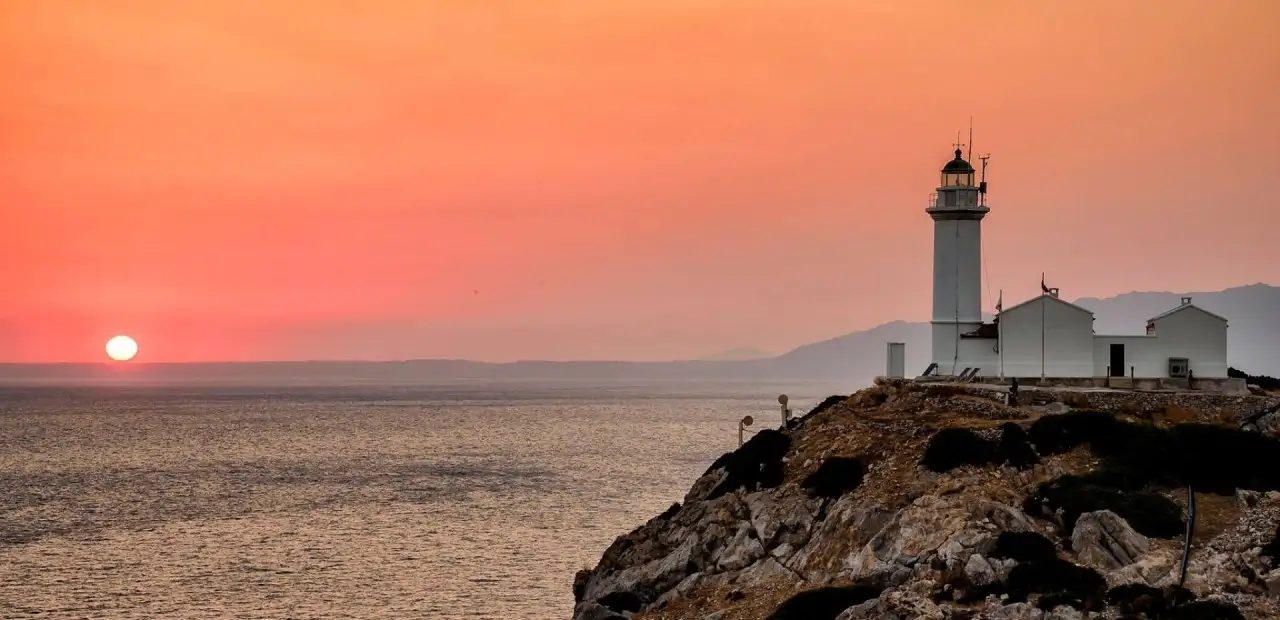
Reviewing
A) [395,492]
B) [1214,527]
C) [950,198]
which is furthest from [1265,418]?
[395,492]

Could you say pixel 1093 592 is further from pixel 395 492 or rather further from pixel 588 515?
pixel 395 492

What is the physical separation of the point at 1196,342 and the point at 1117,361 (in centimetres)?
350

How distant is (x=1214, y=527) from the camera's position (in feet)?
113

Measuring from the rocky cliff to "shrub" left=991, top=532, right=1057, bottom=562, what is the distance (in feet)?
0.18

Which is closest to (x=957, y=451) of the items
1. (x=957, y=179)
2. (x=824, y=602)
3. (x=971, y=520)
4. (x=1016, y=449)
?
(x=1016, y=449)

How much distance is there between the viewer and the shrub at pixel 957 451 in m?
40.1

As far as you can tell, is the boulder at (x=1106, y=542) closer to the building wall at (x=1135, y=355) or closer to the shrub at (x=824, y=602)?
the shrub at (x=824, y=602)

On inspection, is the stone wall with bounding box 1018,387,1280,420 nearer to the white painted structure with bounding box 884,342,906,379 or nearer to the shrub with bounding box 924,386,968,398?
the shrub with bounding box 924,386,968,398

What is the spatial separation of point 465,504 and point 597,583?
43175 millimetres

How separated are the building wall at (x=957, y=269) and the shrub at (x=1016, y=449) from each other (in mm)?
18133

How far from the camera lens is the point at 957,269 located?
5966 centimetres

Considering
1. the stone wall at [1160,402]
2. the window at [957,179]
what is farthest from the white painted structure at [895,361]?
the stone wall at [1160,402]

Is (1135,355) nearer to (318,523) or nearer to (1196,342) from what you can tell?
(1196,342)

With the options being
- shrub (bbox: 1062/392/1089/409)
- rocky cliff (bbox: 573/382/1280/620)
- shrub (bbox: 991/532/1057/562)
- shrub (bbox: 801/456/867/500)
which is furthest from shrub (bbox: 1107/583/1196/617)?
shrub (bbox: 1062/392/1089/409)
